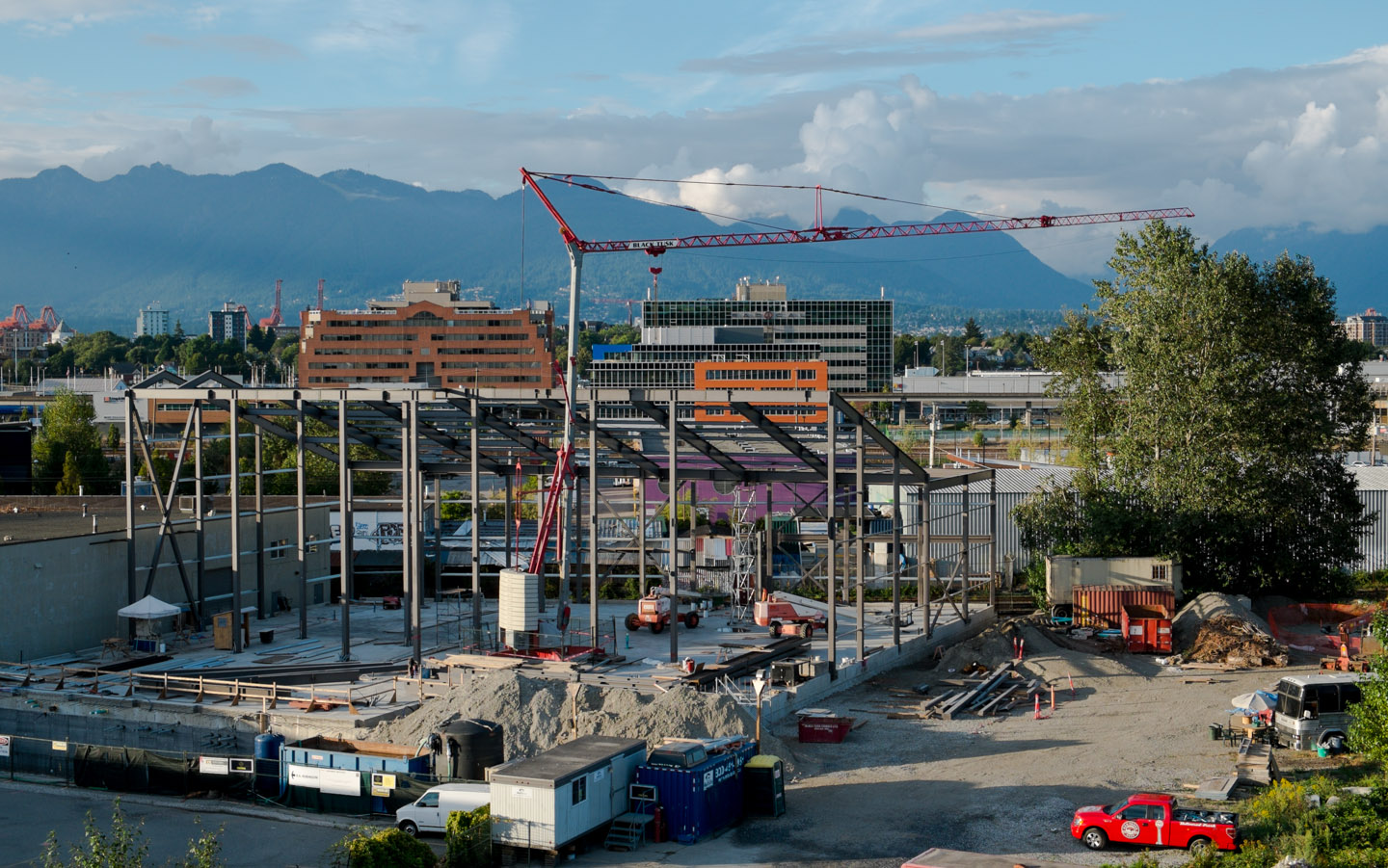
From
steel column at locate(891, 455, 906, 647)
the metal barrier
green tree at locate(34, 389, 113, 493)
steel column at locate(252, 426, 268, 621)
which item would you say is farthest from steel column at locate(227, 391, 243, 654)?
green tree at locate(34, 389, 113, 493)

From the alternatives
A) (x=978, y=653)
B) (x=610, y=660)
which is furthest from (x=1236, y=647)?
(x=610, y=660)

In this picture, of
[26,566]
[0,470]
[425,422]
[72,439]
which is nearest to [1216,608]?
[425,422]

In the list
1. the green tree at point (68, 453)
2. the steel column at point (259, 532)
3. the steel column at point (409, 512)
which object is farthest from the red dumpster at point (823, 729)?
the green tree at point (68, 453)

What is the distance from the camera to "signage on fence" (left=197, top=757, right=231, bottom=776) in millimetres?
27141

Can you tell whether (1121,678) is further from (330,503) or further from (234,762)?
(330,503)

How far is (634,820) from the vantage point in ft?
78.2

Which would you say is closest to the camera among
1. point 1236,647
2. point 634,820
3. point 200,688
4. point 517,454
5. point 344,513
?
point 634,820

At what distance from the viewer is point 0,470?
3029 inches

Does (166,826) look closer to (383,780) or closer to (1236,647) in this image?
(383,780)

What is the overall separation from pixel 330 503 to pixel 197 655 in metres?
11.5

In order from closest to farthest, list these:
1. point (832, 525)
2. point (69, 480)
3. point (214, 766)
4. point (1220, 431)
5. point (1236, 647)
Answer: point (214, 766)
point (832, 525)
point (1236, 647)
point (1220, 431)
point (69, 480)

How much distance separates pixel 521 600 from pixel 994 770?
1331 cm

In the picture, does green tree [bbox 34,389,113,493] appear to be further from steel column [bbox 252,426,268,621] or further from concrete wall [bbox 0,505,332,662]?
steel column [bbox 252,426,268,621]

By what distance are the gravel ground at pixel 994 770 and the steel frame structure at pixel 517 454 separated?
4656 millimetres
